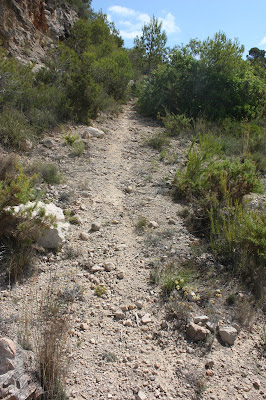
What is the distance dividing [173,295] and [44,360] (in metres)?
1.59

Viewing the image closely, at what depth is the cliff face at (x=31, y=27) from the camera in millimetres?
9414

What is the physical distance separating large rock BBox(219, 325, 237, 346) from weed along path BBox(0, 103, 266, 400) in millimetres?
61

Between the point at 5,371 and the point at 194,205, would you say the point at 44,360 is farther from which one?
the point at 194,205

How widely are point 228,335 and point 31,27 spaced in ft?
37.5

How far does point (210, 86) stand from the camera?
9953 mm

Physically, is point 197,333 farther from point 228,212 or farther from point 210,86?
point 210,86

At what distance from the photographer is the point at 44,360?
2.14 meters

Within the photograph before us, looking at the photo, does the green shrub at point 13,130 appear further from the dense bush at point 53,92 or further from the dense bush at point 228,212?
the dense bush at point 228,212

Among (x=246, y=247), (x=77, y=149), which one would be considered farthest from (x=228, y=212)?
(x=77, y=149)

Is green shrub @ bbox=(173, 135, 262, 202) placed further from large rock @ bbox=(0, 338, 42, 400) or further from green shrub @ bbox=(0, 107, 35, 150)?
large rock @ bbox=(0, 338, 42, 400)

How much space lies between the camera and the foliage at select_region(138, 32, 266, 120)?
32.0 ft

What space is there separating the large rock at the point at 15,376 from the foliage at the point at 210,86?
865 centimetres

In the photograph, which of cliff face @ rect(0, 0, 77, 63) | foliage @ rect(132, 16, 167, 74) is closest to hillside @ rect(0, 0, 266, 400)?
cliff face @ rect(0, 0, 77, 63)

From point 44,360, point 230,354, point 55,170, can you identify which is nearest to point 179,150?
point 55,170
